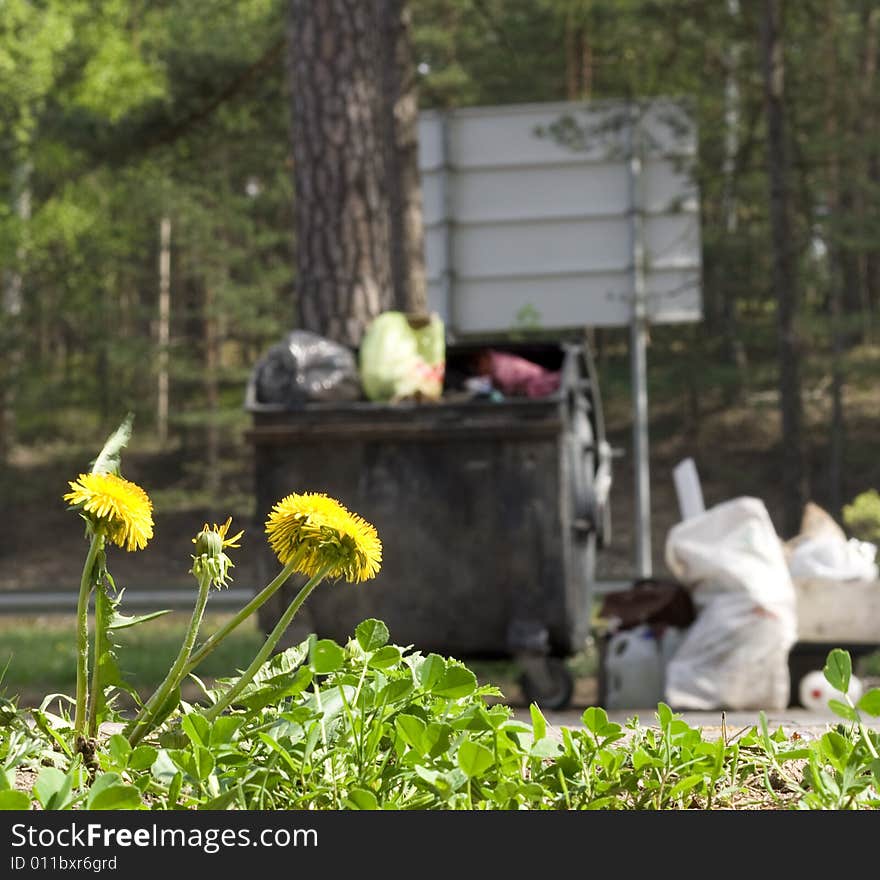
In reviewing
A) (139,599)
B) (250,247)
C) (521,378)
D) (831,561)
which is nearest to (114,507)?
(521,378)

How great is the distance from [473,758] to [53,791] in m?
0.38

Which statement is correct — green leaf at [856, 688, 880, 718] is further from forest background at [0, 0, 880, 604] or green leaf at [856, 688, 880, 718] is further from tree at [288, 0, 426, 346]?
forest background at [0, 0, 880, 604]

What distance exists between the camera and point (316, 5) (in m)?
9.44

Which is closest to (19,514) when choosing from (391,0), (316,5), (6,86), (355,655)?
(6,86)

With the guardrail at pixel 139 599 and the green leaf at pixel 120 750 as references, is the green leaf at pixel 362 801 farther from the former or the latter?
the guardrail at pixel 139 599

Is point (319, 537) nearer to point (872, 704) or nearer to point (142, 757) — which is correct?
point (142, 757)

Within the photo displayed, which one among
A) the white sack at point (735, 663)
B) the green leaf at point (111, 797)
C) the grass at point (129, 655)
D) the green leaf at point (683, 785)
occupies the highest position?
the green leaf at point (111, 797)

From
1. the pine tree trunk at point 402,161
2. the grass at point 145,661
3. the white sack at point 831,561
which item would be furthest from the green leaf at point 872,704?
the pine tree trunk at point 402,161

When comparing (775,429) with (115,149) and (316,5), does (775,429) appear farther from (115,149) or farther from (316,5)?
(316,5)

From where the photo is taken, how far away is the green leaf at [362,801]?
4.49 feet

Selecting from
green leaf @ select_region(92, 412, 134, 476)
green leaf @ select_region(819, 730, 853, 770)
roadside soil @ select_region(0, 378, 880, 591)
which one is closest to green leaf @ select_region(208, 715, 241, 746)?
green leaf @ select_region(92, 412, 134, 476)

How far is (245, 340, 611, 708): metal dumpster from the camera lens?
6.79 m

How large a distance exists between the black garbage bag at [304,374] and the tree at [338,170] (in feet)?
6.34

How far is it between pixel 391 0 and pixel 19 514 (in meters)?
20.7
